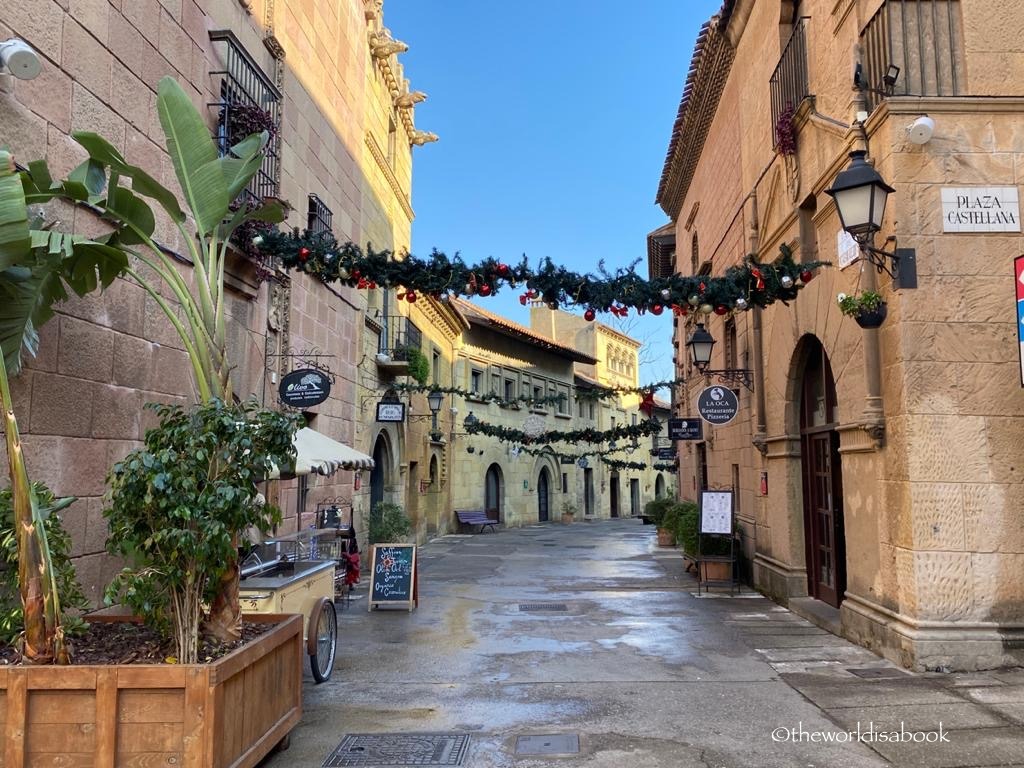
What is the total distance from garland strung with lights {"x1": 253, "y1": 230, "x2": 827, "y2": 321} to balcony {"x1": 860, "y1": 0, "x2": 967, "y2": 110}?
1858 millimetres

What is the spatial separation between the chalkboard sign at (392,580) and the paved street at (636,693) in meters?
0.24

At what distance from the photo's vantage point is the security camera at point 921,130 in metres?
6.84

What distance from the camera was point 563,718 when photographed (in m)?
5.59

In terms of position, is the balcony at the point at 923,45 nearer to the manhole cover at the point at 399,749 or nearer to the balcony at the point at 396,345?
the manhole cover at the point at 399,749

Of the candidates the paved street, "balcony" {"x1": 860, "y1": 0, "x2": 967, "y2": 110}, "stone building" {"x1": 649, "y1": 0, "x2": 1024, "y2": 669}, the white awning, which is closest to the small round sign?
"stone building" {"x1": 649, "y1": 0, "x2": 1024, "y2": 669}

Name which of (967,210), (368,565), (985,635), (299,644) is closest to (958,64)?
(967,210)

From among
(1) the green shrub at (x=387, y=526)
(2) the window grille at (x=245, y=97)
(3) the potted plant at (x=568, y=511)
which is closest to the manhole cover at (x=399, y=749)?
(2) the window grille at (x=245, y=97)

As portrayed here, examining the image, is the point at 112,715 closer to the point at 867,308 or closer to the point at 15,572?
the point at 15,572

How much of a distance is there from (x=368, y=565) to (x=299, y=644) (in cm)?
951

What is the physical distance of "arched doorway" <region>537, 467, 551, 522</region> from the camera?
123 ft

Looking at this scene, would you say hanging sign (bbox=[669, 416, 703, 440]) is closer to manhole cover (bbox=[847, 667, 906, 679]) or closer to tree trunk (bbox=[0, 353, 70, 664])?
manhole cover (bbox=[847, 667, 906, 679])

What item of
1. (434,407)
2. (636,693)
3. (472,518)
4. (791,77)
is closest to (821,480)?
(636,693)

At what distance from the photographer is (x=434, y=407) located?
2002 cm

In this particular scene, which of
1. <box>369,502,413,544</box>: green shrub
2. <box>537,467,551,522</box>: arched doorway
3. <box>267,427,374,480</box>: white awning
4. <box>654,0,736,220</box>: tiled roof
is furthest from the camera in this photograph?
<box>537,467,551,522</box>: arched doorway
